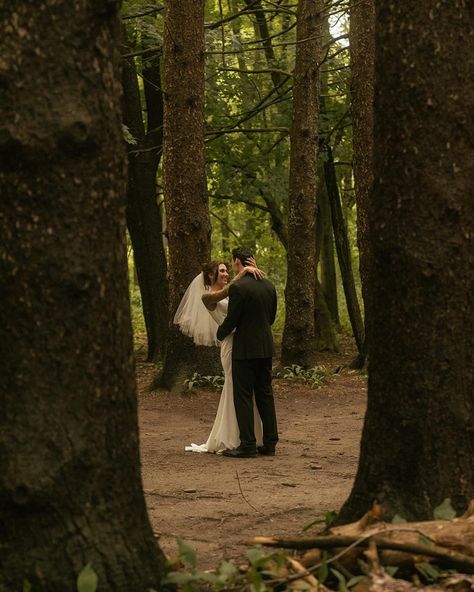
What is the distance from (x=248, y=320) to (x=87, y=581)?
721cm

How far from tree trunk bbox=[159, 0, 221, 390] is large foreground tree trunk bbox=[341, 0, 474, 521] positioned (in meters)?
10.8

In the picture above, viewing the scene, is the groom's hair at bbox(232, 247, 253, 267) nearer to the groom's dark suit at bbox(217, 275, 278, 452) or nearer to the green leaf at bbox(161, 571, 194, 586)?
the groom's dark suit at bbox(217, 275, 278, 452)

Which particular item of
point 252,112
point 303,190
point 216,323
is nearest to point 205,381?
point 216,323

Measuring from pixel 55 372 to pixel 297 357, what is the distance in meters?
15.3

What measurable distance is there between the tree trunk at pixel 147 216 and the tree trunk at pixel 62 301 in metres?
17.2

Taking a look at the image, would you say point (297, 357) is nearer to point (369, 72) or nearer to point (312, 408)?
point (312, 408)

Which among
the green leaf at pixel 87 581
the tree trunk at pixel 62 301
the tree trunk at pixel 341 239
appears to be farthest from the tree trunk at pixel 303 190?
the green leaf at pixel 87 581

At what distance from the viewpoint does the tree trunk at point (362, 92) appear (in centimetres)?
1830

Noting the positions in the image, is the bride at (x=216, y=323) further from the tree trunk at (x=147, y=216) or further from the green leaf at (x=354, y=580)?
the tree trunk at (x=147, y=216)

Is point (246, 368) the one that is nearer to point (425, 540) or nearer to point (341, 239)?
point (425, 540)

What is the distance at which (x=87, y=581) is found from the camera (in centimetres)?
478

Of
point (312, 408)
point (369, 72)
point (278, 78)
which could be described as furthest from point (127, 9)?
point (312, 408)

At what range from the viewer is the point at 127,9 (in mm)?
21031

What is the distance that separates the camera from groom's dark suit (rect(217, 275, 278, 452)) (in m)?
11.8
